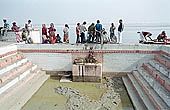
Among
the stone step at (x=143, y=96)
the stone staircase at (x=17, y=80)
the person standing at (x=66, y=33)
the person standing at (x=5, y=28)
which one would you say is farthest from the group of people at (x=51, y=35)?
the stone step at (x=143, y=96)

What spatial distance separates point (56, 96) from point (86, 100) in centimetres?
121

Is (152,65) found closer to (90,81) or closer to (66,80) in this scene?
(90,81)

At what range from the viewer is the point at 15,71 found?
7.88 metres

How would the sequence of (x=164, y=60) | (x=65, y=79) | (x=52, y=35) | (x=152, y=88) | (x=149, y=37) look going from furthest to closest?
(x=149, y=37), (x=52, y=35), (x=65, y=79), (x=164, y=60), (x=152, y=88)

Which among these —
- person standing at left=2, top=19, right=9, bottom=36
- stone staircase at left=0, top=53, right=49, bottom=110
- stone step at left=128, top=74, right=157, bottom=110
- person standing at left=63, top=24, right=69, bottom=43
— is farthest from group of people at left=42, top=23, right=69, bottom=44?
stone step at left=128, top=74, right=157, bottom=110

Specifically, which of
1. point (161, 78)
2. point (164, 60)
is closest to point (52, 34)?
point (164, 60)

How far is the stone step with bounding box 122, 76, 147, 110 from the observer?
5.86 m

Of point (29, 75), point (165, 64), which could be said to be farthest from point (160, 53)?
point (29, 75)

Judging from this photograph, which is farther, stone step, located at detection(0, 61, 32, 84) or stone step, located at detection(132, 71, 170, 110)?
stone step, located at detection(0, 61, 32, 84)

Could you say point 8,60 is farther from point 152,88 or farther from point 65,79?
point 152,88

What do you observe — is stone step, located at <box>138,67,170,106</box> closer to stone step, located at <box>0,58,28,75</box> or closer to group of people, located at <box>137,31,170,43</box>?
group of people, located at <box>137,31,170,43</box>

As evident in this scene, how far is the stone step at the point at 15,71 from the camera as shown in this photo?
6920 millimetres

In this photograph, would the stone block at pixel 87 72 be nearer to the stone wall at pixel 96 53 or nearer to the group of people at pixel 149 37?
the stone wall at pixel 96 53

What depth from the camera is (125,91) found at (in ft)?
24.8
